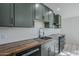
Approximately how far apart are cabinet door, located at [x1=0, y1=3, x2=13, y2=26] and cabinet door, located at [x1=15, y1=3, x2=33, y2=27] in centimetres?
18

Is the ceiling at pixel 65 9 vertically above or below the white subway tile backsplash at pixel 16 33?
above

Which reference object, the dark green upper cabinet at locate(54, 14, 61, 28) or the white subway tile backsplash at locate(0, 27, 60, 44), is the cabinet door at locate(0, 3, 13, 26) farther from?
the dark green upper cabinet at locate(54, 14, 61, 28)

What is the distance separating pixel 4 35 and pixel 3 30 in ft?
0.31

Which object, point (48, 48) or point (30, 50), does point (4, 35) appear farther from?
point (48, 48)

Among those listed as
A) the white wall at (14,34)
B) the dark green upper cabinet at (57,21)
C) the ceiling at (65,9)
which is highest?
the ceiling at (65,9)

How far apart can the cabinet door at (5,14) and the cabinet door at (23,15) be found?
18 centimetres

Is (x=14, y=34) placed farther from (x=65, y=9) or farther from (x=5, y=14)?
(x=65, y=9)

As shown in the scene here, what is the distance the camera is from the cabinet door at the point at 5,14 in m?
1.88

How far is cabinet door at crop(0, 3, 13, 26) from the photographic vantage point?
1882 millimetres

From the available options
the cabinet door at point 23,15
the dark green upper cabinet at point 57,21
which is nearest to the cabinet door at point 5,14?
the cabinet door at point 23,15

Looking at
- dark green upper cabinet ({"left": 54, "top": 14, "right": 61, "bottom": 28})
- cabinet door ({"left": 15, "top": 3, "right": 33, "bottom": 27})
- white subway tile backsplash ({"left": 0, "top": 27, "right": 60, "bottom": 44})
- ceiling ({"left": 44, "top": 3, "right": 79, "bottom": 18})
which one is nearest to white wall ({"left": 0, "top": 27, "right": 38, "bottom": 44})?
white subway tile backsplash ({"left": 0, "top": 27, "right": 60, "bottom": 44})

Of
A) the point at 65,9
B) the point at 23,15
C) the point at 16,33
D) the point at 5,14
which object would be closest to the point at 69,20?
the point at 65,9

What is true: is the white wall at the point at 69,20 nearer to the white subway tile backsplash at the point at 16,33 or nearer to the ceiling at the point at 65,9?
the ceiling at the point at 65,9

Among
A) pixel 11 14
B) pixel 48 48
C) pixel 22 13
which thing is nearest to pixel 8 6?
pixel 11 14
